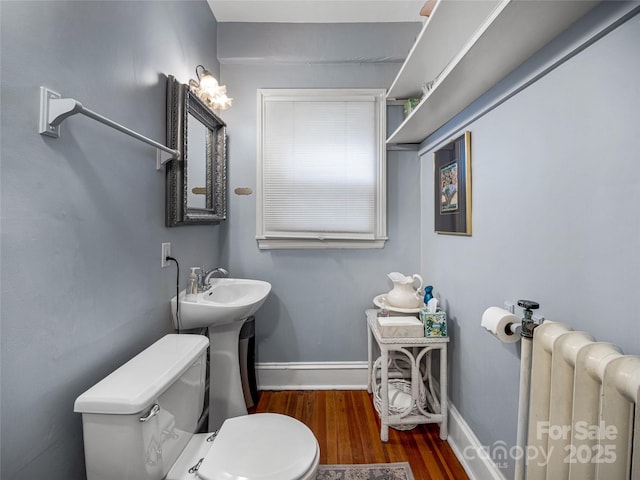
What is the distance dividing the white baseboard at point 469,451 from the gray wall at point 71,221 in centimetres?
154

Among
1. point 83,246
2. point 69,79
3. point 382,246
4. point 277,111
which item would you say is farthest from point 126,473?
point 277,111

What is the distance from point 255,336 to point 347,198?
1226mm

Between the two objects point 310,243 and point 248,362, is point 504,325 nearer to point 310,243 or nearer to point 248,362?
point 310,243

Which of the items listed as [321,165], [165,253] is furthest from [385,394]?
[321,165]

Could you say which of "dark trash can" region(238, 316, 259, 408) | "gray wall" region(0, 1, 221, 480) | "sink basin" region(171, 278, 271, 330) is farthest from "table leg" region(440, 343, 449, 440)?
"gray wall" region(0, 1, 221, 480)

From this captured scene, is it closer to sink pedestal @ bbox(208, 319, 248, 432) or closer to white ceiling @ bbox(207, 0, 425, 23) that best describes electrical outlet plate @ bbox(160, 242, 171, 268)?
sink pedestal @ bbox(208, 319, 248, 432)

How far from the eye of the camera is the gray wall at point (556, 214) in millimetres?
697

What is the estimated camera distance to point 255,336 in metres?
2.09

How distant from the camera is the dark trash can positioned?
1.86 metres

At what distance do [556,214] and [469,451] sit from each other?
121 cm

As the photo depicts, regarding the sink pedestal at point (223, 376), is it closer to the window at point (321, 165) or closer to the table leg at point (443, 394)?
the window at point (321, 165)

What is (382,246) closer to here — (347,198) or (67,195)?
(347,198)

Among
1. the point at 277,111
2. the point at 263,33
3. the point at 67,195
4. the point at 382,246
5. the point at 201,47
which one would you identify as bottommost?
the point at 382,246

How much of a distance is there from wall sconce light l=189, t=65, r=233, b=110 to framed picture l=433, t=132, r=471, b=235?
1.35m
